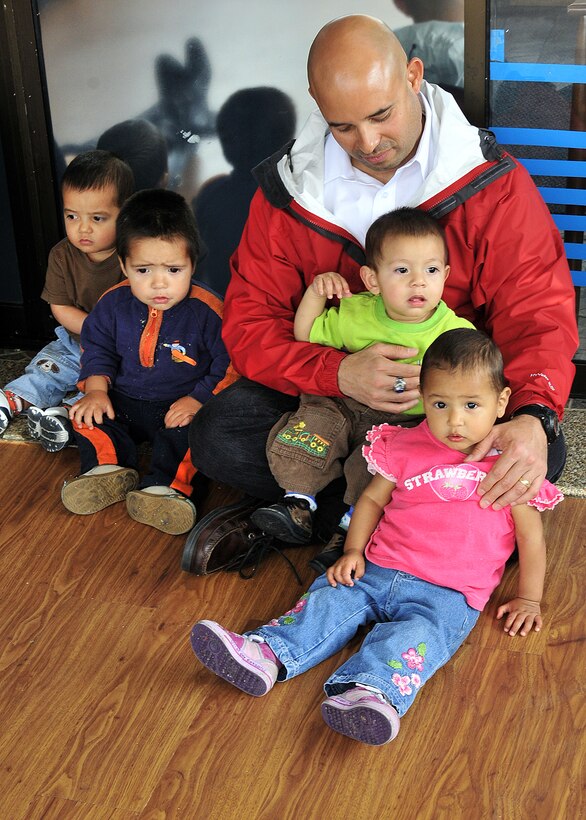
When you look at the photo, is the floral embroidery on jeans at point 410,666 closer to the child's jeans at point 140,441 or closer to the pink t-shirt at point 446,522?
the pink t-shirt at point 446,522

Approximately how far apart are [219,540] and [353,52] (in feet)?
3.51

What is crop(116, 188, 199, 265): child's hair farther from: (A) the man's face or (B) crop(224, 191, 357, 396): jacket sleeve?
(A) the man's face

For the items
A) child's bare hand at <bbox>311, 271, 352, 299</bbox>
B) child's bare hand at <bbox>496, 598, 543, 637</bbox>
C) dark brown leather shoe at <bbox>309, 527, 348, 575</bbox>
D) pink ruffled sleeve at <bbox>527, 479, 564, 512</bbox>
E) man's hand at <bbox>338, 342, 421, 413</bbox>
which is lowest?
child's bare hand at <bbox>496, 598, 543, 637</bbox>

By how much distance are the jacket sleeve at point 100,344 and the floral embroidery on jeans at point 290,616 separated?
946 millimetres

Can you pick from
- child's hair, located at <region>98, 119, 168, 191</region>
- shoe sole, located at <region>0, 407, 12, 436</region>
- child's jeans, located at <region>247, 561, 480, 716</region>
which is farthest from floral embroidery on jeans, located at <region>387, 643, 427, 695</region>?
child's hair, located at <region>98, 119, 168, 191</region>

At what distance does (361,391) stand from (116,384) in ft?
2.62

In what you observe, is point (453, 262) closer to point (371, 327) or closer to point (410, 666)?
point (371, 327)

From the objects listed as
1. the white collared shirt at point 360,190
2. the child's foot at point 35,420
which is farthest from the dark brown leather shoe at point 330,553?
the child's foot at point 35,420

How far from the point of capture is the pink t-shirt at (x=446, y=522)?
76.9 inches

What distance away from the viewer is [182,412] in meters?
2.54

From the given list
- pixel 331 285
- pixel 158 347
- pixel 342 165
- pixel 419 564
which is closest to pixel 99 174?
pixel 158 347

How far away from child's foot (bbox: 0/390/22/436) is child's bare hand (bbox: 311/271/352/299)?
3.73 feet

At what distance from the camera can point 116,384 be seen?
2666 mm

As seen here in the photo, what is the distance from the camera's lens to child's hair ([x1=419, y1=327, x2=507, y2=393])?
1.85 meters
